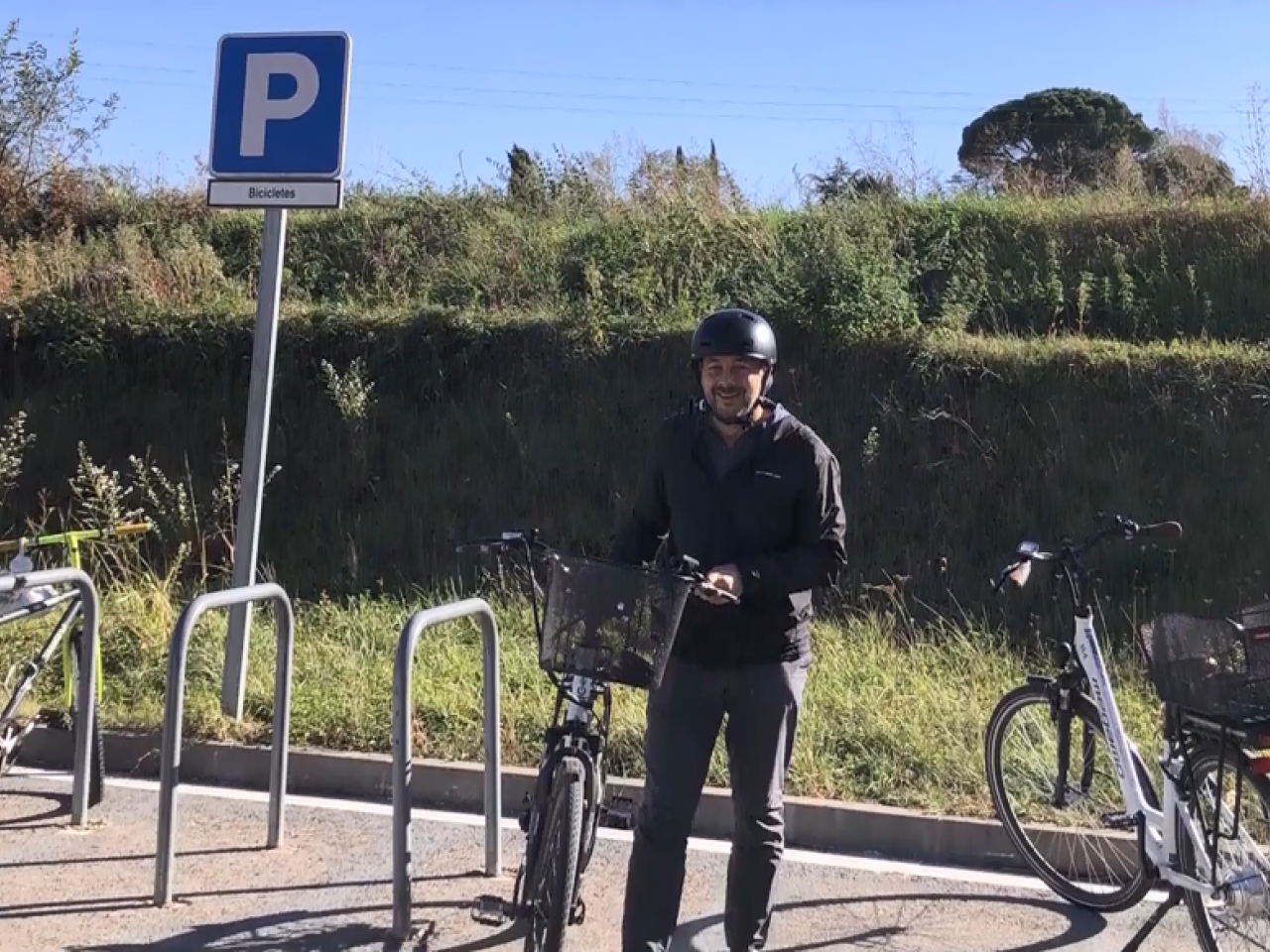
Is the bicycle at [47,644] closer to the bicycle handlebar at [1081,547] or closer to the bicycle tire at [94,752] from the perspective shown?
the bicycle tire at [94,752]

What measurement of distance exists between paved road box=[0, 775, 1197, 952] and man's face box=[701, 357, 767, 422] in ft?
6.10

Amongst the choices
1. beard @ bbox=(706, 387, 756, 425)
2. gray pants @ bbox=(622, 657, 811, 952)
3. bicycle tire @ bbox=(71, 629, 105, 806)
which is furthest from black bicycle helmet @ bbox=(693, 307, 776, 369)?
bicycle tire @ bbox=(71, 629, 105, 806)

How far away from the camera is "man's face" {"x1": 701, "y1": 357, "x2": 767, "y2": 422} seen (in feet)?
13.0

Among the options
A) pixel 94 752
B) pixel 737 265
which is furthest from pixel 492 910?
pixel 737 265

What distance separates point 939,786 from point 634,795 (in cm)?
133

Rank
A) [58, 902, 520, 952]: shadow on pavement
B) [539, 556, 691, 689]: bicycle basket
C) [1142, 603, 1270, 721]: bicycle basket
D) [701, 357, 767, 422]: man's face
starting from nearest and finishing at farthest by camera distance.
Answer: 1. [539, 556, 691, 689]: bicycle basket
2. [1142, 603, 1270, 721]: bicycle basket
3. [701, 357, 767, 422]: man's face
4. [58, 902, 520, 952]: shadow on pavement

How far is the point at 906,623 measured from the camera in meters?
8.74

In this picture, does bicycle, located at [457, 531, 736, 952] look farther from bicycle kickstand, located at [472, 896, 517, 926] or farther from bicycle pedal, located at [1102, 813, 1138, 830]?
bicycle pedal, located at [1102, 813, 1138, 830]

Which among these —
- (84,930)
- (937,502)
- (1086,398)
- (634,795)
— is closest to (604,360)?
(937,502)

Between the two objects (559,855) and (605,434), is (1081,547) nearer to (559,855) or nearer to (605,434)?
(559,855)

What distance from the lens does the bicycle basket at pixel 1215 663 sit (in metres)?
3.86

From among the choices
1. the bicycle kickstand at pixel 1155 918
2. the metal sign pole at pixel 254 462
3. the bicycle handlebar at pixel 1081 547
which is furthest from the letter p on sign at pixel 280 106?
the bicycle kickstand at pixel 1155 918

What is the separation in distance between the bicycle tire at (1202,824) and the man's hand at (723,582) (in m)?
1.57

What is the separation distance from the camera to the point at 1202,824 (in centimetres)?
414
